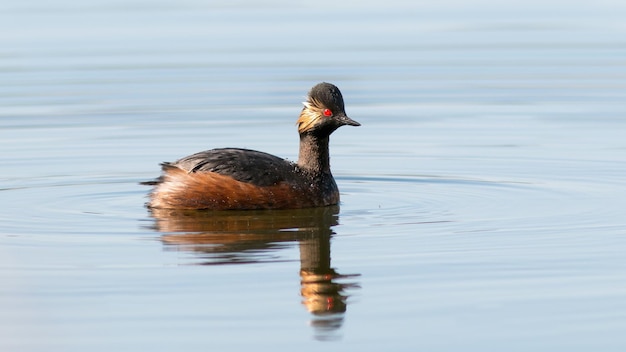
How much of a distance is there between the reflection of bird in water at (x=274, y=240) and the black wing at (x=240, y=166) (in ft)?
0.93

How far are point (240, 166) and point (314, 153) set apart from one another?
85 cm

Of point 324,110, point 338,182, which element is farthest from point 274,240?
point 338,182

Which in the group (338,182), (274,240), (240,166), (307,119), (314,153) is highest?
(307,119)

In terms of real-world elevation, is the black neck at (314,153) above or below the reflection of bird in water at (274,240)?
above

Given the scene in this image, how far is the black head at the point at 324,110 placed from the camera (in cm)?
1260

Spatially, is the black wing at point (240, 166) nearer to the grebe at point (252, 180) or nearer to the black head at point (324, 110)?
the grebe at point (252, 180)

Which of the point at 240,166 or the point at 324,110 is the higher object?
the point at 324,110

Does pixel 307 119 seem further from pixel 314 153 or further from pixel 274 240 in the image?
pixel 274 240

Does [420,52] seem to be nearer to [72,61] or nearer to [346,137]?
[72,61]

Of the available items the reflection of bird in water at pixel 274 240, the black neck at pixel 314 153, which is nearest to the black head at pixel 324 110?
the black neck at pixel 314 153

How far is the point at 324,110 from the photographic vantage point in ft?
41.6

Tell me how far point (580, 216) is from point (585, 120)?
5938 mm

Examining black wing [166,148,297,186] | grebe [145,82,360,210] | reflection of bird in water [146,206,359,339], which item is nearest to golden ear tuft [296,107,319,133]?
grebe [145,82,360,210]

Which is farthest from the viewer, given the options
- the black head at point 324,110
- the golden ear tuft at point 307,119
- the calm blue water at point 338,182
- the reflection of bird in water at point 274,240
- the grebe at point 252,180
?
the golden ear tuft at point 307,119
